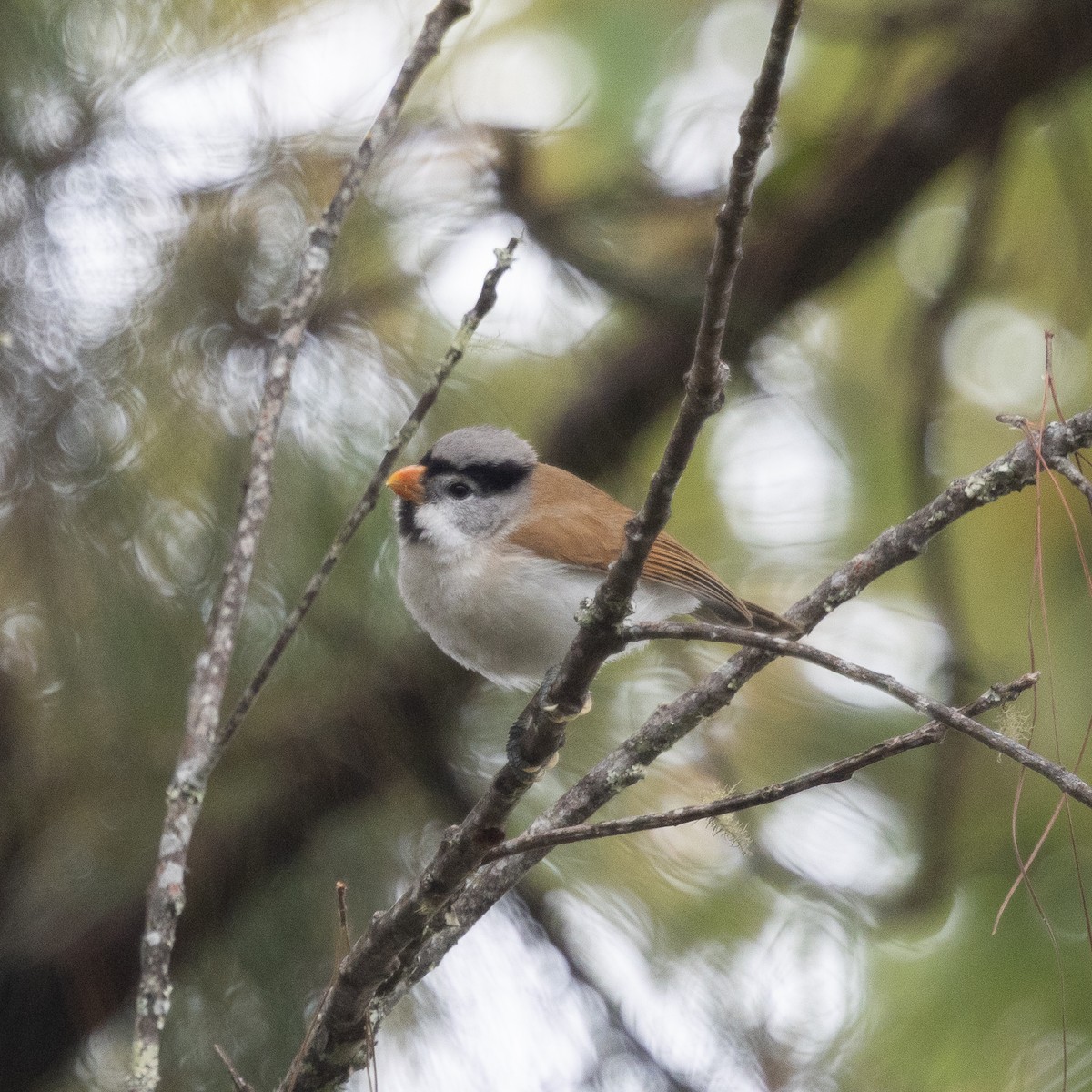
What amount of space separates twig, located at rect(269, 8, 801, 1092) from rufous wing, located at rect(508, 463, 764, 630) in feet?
3.36

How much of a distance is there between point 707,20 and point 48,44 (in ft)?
5.47

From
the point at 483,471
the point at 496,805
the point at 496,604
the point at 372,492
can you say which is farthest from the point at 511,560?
the point at 372,492

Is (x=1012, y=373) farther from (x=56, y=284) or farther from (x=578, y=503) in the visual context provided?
(x=56, y=284)

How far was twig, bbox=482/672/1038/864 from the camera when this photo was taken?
1.43 m

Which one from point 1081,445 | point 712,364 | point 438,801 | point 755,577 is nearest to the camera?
point 712,364

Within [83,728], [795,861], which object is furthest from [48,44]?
[795,861]

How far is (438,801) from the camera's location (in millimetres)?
2768

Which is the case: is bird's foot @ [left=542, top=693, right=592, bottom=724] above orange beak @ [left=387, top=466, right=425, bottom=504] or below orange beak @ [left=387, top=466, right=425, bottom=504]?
below

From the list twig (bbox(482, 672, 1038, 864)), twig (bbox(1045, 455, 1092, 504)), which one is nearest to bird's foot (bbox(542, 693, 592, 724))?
twig (bbox(482, 672, 1038, 864))

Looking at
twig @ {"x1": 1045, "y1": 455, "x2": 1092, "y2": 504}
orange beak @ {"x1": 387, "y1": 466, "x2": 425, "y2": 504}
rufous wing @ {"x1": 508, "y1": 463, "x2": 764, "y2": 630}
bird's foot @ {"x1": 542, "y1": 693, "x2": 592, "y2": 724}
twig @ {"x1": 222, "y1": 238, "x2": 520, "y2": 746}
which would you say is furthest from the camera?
orange beak @ {"x1": 387, "y1": 466, "x2": 425, "y2": 504}

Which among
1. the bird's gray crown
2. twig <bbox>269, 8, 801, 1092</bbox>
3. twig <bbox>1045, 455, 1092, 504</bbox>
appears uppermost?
twig <bbox>1045, 455, 1092, 504</bbox>

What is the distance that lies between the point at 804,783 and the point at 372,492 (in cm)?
65

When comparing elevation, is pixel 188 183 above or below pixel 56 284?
above

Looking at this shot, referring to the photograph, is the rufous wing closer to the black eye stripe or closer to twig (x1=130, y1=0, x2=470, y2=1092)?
the black eye stripe
